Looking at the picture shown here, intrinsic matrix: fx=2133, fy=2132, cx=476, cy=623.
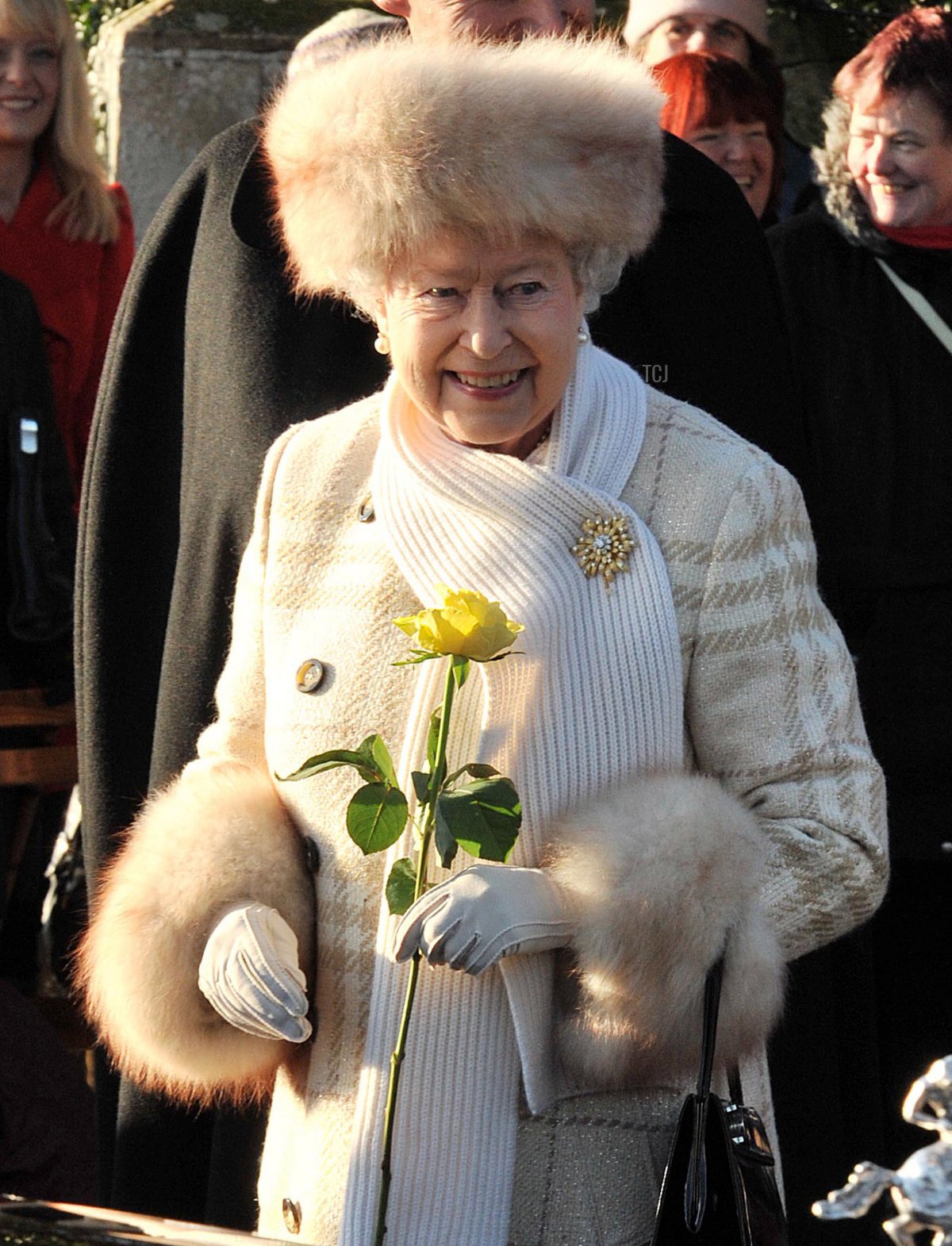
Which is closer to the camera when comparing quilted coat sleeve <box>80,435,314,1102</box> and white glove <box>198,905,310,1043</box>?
white glove <box>198,905,310,1043</box>

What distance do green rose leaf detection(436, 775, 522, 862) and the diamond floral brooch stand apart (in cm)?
33

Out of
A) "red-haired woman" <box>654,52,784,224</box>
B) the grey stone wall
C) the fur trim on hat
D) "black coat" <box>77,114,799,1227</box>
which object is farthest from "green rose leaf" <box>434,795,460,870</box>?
the grey stone wall

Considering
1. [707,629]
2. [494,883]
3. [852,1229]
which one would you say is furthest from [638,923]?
[852,1229]

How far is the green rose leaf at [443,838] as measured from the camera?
1.79 meters

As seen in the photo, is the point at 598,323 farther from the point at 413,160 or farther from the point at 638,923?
the point at 638,923

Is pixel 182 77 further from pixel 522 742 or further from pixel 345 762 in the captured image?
pixel 345 762

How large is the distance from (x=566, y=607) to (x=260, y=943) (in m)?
0.43

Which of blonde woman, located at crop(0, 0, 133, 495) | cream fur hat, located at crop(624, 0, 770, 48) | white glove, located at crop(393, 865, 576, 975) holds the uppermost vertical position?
cream fur hat, located at crop(624, 0, 770, 48)

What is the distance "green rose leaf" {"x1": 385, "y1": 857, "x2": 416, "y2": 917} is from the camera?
1891 mm

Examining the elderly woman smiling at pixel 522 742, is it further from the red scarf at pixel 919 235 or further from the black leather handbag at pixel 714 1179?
the red scarf at pixel 919 235

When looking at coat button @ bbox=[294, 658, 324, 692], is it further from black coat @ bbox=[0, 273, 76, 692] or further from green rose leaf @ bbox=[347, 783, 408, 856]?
black coat @ bbox=[0, 273, 76, 692]

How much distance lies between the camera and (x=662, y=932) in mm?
1896

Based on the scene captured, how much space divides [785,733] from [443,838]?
412 mm

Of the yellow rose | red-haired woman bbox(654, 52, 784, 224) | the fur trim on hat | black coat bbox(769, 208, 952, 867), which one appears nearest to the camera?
the yellow rose
